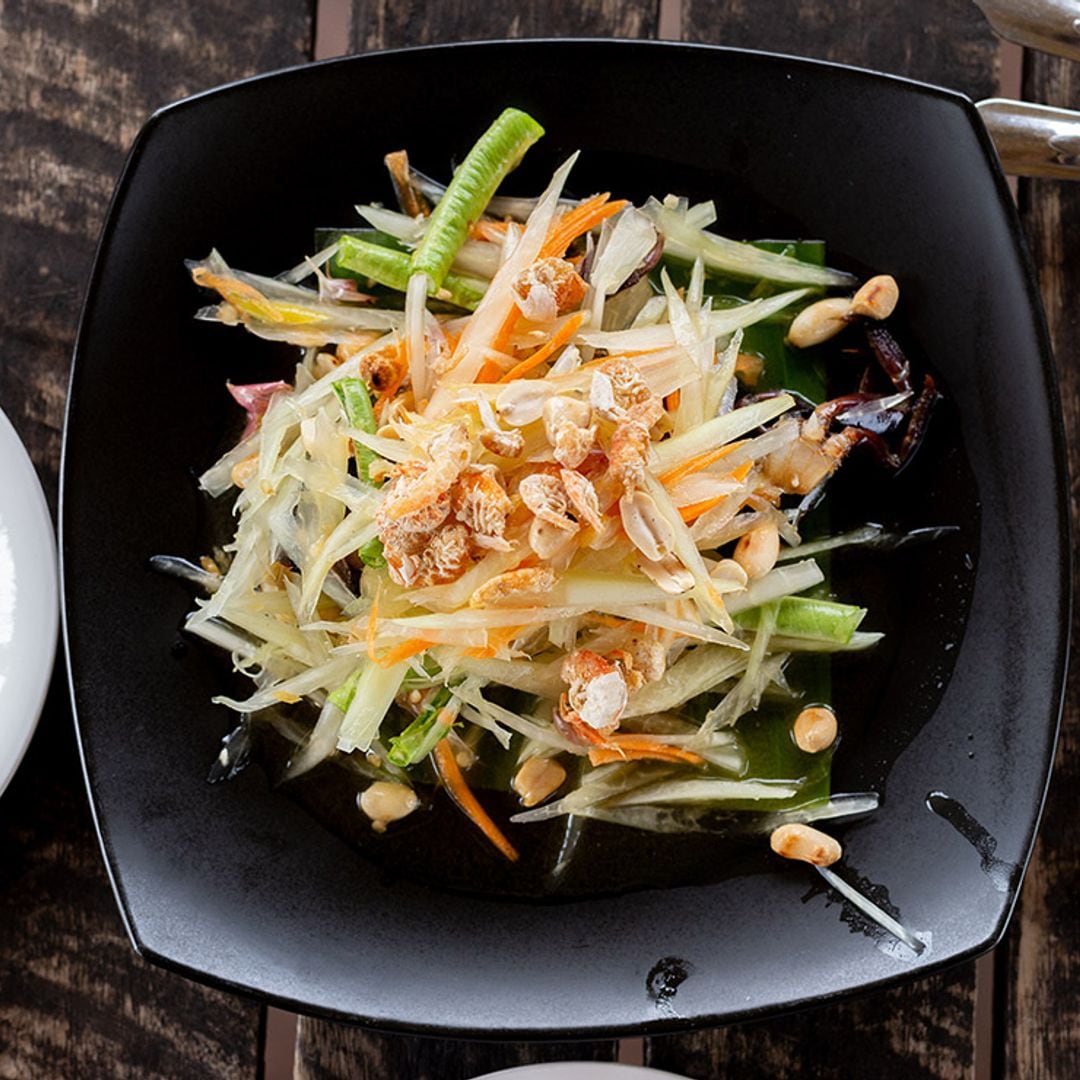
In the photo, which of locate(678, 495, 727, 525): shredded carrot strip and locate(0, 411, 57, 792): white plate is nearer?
locate(678, 495, 727, 525): shredded carrot strip

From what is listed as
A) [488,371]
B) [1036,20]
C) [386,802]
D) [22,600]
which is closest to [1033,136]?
[1036,20]

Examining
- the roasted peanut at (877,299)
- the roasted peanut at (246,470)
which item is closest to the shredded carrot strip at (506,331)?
the roasted peanut at (246,470)

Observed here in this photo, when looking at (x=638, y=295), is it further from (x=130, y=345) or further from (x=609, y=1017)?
(x=609, y=1017)

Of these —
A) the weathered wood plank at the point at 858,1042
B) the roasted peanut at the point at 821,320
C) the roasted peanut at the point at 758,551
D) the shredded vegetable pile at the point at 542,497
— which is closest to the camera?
the shredded vegetable pile at the point at 542,497

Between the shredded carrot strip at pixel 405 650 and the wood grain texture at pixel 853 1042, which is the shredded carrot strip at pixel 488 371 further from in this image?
the wood grain texture at pixel 853 1042

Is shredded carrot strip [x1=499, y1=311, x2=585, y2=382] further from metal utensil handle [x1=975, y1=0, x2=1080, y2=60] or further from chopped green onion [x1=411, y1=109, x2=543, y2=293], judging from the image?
metal utensil handle [x1=975, y1=0, x2=1080, y2=60]

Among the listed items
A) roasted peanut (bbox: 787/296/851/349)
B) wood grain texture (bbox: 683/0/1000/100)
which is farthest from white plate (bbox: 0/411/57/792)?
wood grain texture (bbox: 683/0/1000/100)
